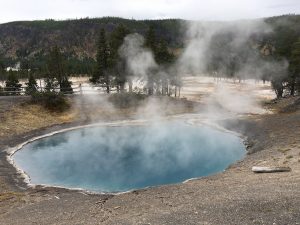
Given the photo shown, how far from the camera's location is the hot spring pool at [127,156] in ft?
81.3

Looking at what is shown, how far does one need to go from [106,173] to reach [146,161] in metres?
3.56

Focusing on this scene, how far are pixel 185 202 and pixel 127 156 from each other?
49.0ft

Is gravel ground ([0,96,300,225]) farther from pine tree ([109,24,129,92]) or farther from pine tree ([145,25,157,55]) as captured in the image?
pine tree ([145,25,157,55])

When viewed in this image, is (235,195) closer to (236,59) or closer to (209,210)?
(209,210)

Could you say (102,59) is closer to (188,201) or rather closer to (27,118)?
(27,118)

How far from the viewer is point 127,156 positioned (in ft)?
99.9

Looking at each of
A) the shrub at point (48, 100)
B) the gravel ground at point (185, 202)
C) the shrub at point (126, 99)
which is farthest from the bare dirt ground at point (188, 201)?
the shrub at point (126, 99)

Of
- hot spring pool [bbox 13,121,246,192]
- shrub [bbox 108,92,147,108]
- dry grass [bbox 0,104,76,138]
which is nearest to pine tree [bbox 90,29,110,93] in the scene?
shrub [bbox 108,92,147,108]

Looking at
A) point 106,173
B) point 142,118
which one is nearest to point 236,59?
point 142,118

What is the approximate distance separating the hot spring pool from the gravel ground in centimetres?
270

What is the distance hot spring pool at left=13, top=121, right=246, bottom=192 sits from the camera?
24.8 meters

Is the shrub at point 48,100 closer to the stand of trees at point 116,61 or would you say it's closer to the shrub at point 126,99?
the shrub at point 126,99

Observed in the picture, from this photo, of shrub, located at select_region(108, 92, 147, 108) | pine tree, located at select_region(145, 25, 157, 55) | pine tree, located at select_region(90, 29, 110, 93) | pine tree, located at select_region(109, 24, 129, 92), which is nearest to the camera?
shrub, located at select_region(108, 92, 147, 108)

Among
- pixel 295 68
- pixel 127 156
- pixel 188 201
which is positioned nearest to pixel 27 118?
pixel 127 156
